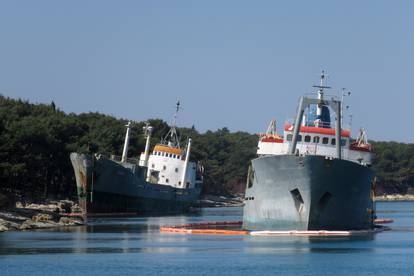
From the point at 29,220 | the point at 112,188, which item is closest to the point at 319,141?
the point at 29,220

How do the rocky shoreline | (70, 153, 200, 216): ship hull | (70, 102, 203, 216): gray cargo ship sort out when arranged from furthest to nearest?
(70, 102, 203, 216): gray cargo ship → (70, 153, 200, 216): ship hull → the rocky shoreline

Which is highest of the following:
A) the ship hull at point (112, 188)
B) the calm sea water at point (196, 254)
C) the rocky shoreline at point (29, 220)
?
the ship hull at point (112, 188)

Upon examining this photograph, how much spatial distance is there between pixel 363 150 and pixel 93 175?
35994 mm

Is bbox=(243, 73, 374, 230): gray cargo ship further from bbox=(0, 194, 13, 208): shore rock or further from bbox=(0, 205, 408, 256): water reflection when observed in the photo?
bbox=(0, 194, 13, 208): shore rock

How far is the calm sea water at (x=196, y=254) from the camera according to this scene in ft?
187

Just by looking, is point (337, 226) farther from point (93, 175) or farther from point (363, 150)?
point (93, 175)

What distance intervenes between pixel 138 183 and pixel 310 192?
145 ft

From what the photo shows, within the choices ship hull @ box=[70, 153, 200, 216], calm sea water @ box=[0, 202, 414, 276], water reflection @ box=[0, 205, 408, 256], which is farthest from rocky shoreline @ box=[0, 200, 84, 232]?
ship hull @ box=[70, 153, 200, 216]

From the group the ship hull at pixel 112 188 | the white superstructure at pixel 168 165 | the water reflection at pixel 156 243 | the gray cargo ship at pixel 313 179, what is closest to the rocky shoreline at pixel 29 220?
the water reflection at pixel 156 243

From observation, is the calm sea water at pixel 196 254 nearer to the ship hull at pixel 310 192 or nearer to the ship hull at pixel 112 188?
the ship hull at pixel 310 192

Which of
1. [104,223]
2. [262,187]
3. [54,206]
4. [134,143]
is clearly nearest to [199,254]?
[262,187]

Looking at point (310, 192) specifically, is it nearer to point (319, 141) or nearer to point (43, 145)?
point (319, 141)

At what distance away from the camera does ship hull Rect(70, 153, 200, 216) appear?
110 m

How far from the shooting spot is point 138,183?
114 meters
